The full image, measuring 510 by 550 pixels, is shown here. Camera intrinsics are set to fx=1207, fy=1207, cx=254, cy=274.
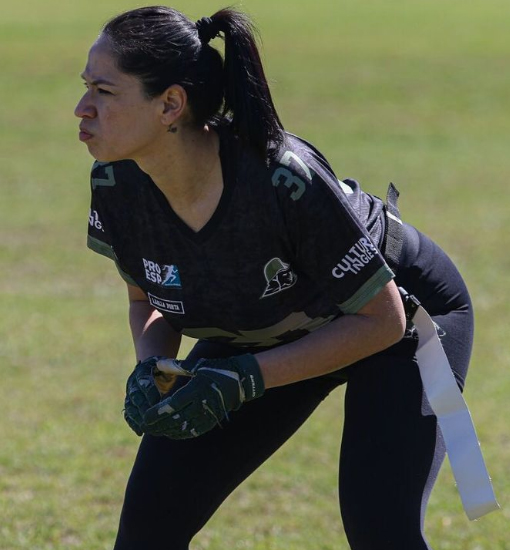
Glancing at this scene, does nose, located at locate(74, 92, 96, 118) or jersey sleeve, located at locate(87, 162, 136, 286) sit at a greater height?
nose, located at locate(74, 92, 96, 118)

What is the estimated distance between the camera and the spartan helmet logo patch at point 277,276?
2975 millimetres

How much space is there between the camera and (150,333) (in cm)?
338

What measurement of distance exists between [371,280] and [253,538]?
1.92 m

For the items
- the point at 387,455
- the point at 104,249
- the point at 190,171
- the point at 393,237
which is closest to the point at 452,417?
the point at 387,455

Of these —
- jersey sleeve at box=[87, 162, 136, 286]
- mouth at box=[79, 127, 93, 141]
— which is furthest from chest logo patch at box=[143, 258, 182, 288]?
mouth at box=[79, 127, 93, 141]

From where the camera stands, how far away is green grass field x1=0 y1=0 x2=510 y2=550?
4.78 meters

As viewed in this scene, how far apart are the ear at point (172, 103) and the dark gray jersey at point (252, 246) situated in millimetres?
164

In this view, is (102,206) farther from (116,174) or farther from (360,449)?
(360,449)

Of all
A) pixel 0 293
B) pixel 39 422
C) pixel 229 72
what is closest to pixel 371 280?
pixel 229 72

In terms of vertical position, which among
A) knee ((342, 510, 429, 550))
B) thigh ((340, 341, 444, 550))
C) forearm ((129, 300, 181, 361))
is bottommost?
knee ((342, 510, 429, 550))

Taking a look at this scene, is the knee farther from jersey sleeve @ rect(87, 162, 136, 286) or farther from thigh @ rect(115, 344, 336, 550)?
jersey sleeve @ rect(87, 162, 136, 286)

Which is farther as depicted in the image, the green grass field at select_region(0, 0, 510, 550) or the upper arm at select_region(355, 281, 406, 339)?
the green grass field at select_region(0, 0, 510, 550)

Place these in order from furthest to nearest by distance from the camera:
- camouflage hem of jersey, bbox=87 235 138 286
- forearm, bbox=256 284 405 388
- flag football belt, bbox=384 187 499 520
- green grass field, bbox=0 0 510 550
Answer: green grass field, bbox=0 0 510 550 → camouflage hem of jersey, bbox=87 235 138 286 → flag football belt, bbox=384 187 499 520 → forearm, bbox=256 284 405 388

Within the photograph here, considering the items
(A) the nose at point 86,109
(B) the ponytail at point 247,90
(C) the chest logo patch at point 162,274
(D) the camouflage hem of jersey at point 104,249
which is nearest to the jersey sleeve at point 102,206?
(D) the camouflage hem of jersey at point 104,249
